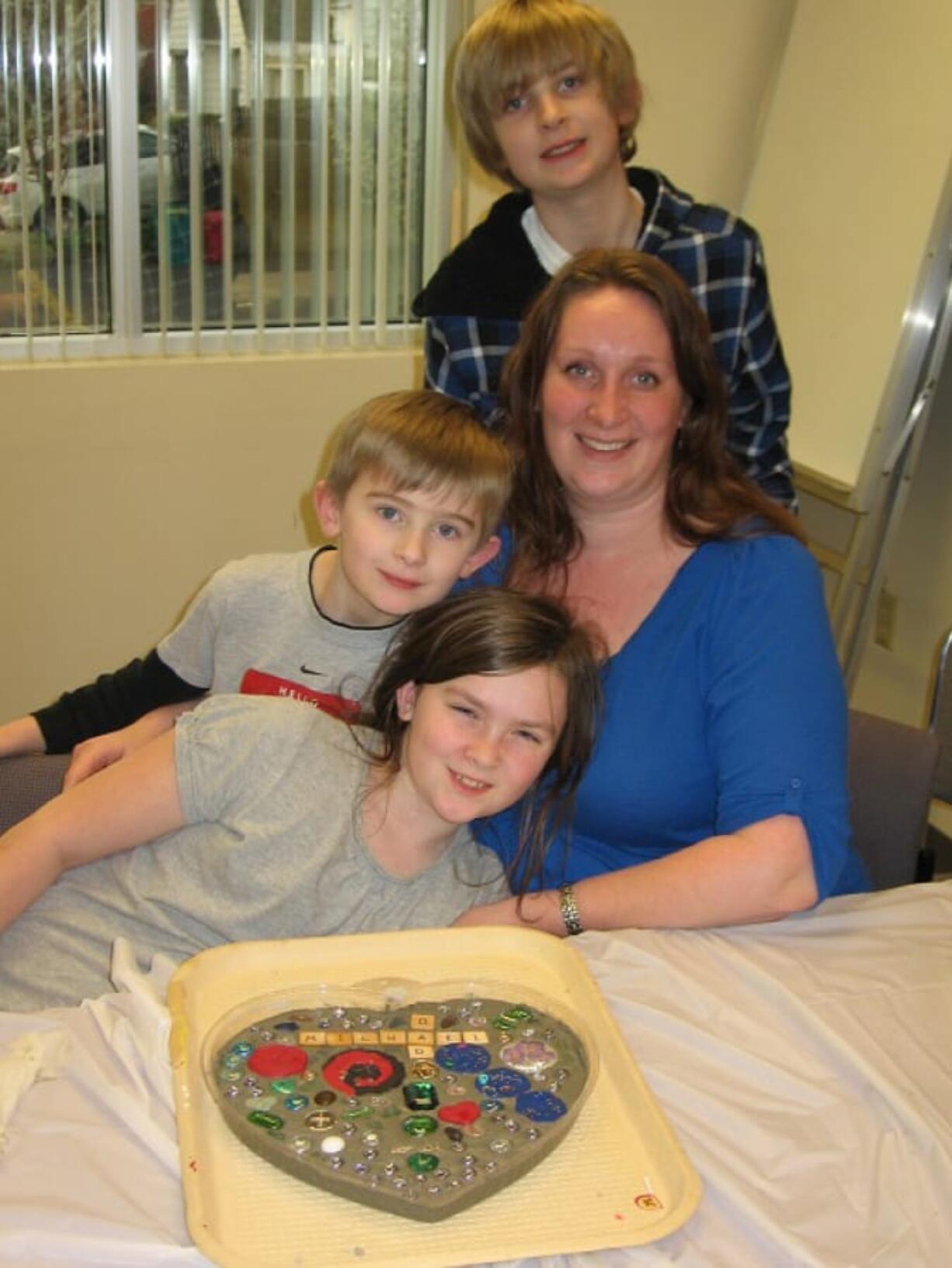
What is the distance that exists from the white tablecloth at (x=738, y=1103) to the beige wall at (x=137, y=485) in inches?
79.3

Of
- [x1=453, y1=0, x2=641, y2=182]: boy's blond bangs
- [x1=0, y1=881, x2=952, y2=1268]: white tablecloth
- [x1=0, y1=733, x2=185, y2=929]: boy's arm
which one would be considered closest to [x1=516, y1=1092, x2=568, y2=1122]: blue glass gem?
[x1=0, y1=881, x2=952, y2=1268]: white tablecloth

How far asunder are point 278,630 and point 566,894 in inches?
19.7

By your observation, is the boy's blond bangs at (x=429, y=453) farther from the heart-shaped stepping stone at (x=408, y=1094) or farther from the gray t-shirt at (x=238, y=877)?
the heart-shaped stepping stone at (x=408, y=1094)

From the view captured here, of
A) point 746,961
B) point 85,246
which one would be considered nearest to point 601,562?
point 746,961

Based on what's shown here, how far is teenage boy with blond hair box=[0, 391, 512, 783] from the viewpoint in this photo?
1668mm

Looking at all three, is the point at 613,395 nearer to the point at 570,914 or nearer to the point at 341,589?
the point at 341,589

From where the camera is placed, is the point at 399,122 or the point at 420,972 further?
the point at 399,122

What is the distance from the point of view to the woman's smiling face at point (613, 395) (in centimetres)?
166

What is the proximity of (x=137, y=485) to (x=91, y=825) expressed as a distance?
71.3 inches

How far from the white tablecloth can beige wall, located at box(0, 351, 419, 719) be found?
201 cm

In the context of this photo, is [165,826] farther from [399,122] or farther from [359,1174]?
[399,122]

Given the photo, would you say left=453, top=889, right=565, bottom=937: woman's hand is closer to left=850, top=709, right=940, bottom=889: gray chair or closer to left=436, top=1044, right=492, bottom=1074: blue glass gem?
left=436, top=1044, right=492, bottom=1074: blue glass gem

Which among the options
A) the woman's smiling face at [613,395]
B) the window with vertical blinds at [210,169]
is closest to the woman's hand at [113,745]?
the woman's smiling face at [613,395]

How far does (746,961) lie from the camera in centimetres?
136
